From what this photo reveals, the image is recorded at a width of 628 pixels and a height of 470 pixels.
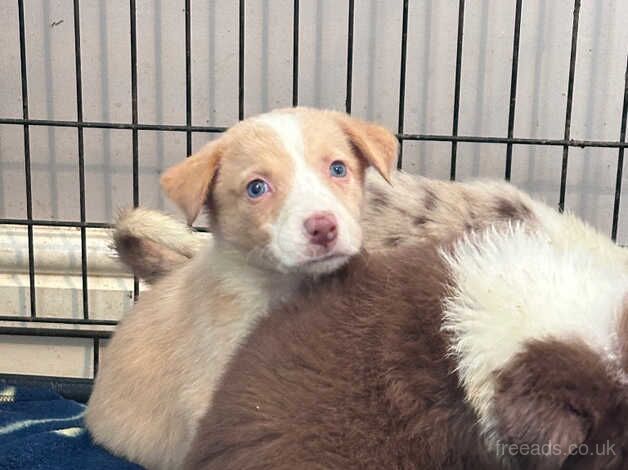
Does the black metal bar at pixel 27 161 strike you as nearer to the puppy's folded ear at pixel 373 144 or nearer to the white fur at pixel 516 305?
the puppy's folded ear at pixel 373 144

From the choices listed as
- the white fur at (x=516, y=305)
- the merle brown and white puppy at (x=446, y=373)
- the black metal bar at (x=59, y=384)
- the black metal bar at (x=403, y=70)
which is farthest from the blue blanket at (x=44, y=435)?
the black metal bar at (x=403, y=70)

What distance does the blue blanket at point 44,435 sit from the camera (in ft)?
6.01

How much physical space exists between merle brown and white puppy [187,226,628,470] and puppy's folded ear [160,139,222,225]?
0.41 metres

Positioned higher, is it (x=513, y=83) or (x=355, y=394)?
(x=513, y=83)

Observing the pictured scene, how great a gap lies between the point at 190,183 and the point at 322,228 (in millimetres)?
308

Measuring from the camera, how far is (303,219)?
4.86ft

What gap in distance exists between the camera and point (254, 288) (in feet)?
5.50

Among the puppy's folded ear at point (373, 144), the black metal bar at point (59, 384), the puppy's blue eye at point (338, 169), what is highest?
the puppy's folded ear at point (373, 144)

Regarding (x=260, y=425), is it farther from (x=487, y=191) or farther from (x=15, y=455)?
(x=487, y=191)

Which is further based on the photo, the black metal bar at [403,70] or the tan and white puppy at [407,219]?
the black metal bar at [403,70]

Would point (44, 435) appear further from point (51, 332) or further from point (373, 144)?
point (373, 144)

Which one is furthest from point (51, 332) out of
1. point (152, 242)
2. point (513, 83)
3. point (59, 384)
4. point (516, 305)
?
point (516, 305)

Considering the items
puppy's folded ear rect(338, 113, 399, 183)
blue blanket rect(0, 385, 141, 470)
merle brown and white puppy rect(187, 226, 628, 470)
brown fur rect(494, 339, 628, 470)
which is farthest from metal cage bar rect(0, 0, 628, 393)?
brown fur rect(494, 339, 628, 470)

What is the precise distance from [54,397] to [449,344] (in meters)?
1.61
